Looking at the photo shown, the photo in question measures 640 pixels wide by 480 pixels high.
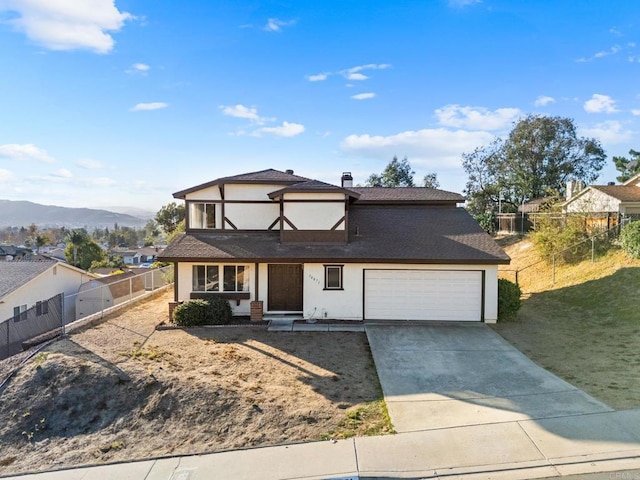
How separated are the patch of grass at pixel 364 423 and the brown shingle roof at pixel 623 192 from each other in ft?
90.6

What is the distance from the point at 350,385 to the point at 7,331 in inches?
447

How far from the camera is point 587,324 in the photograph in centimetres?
1334

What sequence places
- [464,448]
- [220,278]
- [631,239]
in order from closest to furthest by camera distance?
[464,448] < [220,278] < [631,239]

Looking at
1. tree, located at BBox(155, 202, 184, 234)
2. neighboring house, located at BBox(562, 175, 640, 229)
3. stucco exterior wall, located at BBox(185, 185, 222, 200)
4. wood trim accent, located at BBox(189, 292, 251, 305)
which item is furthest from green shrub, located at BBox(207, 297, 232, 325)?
tree, located at BBox(155, 202, 184, 234)

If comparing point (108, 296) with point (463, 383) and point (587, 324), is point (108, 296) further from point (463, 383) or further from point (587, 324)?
point (587, 324)

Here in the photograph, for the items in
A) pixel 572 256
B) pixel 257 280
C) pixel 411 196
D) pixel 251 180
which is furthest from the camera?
pixel 572 256

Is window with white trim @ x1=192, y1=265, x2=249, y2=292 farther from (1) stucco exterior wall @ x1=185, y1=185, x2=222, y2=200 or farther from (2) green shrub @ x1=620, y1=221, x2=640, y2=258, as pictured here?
(2) green shrub @ x1=620, y1=221, x2=640, y2=258

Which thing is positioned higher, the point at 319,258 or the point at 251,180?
the point at 251,180

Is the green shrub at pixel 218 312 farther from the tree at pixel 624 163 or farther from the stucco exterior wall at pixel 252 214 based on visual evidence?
the tree at pixel 624 163

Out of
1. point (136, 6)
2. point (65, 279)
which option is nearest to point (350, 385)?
point (136, 6)

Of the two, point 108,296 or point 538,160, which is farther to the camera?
point 538,160

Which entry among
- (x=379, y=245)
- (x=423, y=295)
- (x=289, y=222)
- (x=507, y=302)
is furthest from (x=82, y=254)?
(x=507, y=302)

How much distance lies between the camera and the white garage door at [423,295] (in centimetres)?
1397

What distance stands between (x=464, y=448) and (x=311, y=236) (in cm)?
1022
